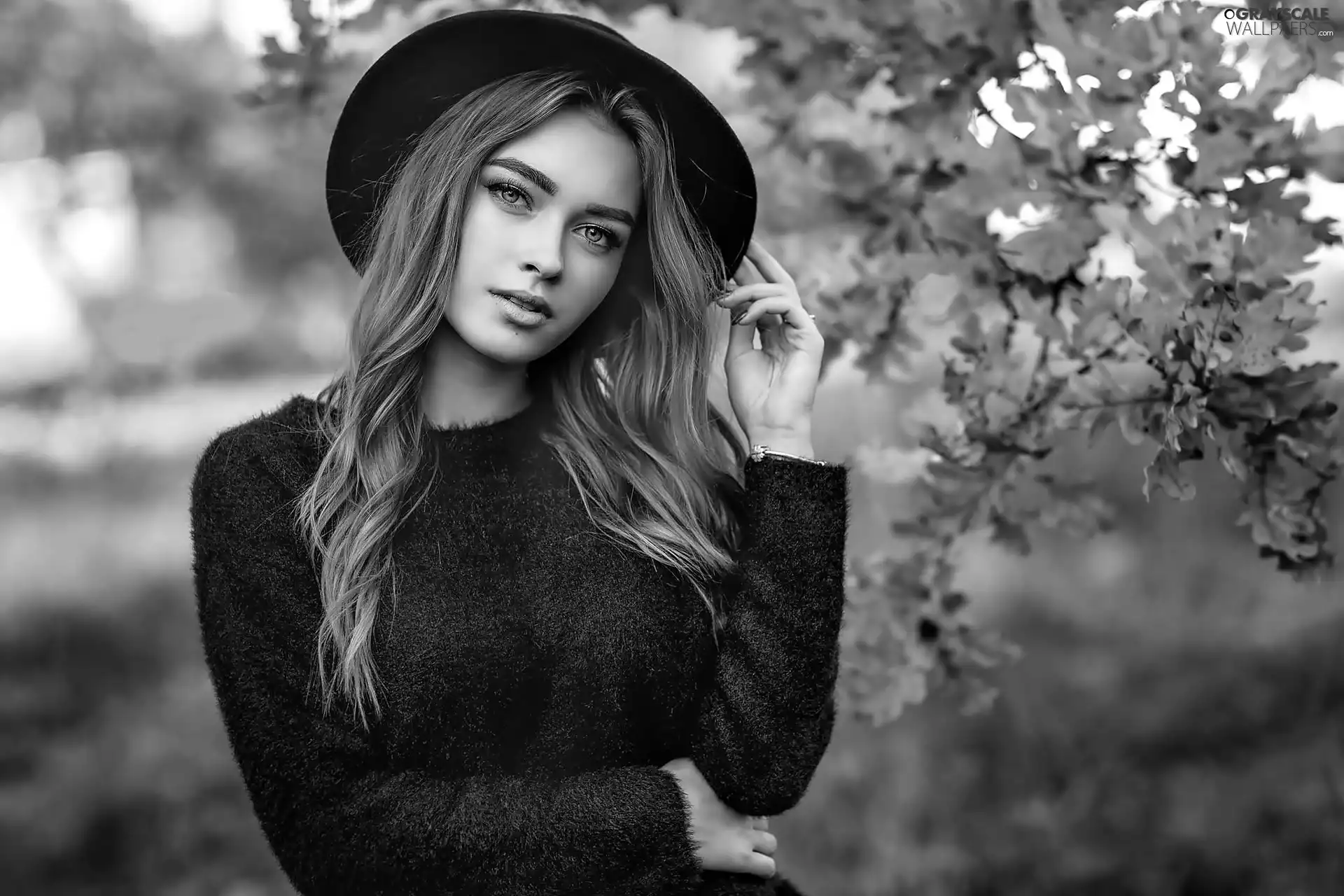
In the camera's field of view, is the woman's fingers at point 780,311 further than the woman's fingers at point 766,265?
No

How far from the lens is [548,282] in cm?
165

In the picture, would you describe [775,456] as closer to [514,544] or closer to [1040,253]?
[514,544]

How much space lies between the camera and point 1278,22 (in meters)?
1.79

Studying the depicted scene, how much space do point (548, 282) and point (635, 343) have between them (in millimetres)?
337

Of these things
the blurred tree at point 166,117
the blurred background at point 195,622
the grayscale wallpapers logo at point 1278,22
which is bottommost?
the blurred background at point 195,622

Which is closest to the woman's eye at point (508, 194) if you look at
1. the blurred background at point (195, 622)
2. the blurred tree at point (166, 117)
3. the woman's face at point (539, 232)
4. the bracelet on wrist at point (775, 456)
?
the woman's face at point (539, 232)

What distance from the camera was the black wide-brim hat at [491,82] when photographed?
168cm

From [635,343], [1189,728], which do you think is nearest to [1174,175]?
[635,343]

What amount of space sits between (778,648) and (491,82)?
819 mm

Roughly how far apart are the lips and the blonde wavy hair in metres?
0.08

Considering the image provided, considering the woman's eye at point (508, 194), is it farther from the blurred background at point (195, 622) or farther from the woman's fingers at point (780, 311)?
the blurred background at point (195, 622)

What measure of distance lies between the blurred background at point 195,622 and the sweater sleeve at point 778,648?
1569mm

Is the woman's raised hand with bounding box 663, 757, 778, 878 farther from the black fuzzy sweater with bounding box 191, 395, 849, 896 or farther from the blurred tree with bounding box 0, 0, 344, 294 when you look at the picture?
the blurred tree with bounding box 0, 0, 344, 294

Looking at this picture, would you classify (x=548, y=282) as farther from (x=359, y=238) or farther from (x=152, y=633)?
(x=152, y=633)
